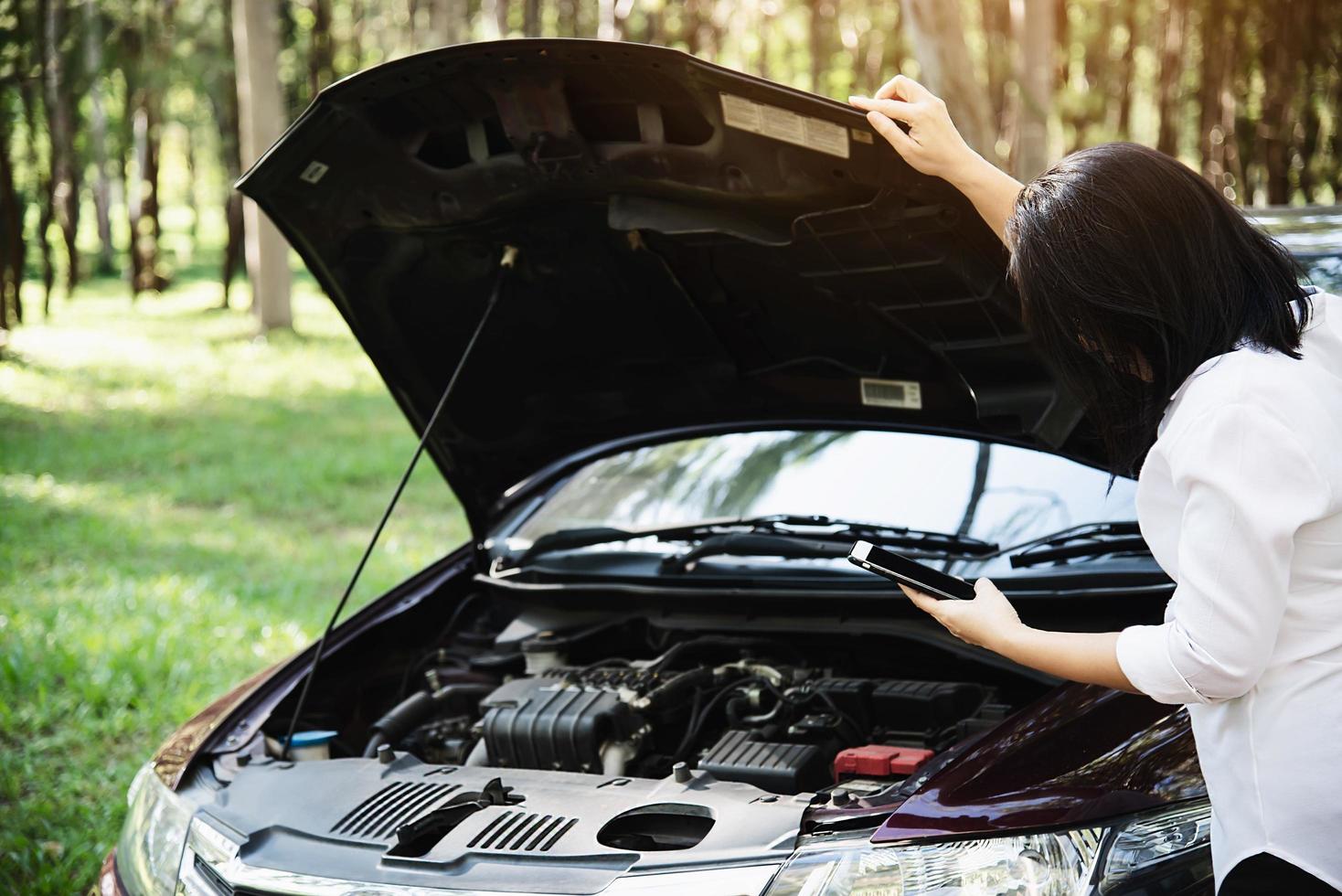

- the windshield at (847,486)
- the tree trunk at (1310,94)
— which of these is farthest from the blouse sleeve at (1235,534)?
the tree trunk at (1310,94)

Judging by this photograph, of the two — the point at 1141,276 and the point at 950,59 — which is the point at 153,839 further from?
the point at 950,59

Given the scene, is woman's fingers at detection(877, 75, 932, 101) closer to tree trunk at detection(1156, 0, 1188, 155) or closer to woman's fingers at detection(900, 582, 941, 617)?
woman's fingers at detection(900, 582, 941, 617)

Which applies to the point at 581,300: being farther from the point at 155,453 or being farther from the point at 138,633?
the point at 155,453

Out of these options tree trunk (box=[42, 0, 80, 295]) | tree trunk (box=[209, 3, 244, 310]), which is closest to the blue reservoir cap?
tree trunk (box=[42, 0, 80, 295])

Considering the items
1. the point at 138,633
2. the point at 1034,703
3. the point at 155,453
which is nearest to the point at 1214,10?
the point at 155,453

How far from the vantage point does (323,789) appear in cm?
245

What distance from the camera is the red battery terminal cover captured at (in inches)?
93.6

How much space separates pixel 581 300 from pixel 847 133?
1.02 meters

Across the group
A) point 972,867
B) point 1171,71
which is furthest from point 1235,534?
point 1171,71

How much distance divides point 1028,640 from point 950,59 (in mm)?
7213

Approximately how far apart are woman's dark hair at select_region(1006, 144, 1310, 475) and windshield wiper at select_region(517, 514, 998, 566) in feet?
3.51

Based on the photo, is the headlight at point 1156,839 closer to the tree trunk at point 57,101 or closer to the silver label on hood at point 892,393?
the silver label on hood at point 892,393

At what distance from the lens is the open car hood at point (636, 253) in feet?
7.84

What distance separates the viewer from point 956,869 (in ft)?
6.16
